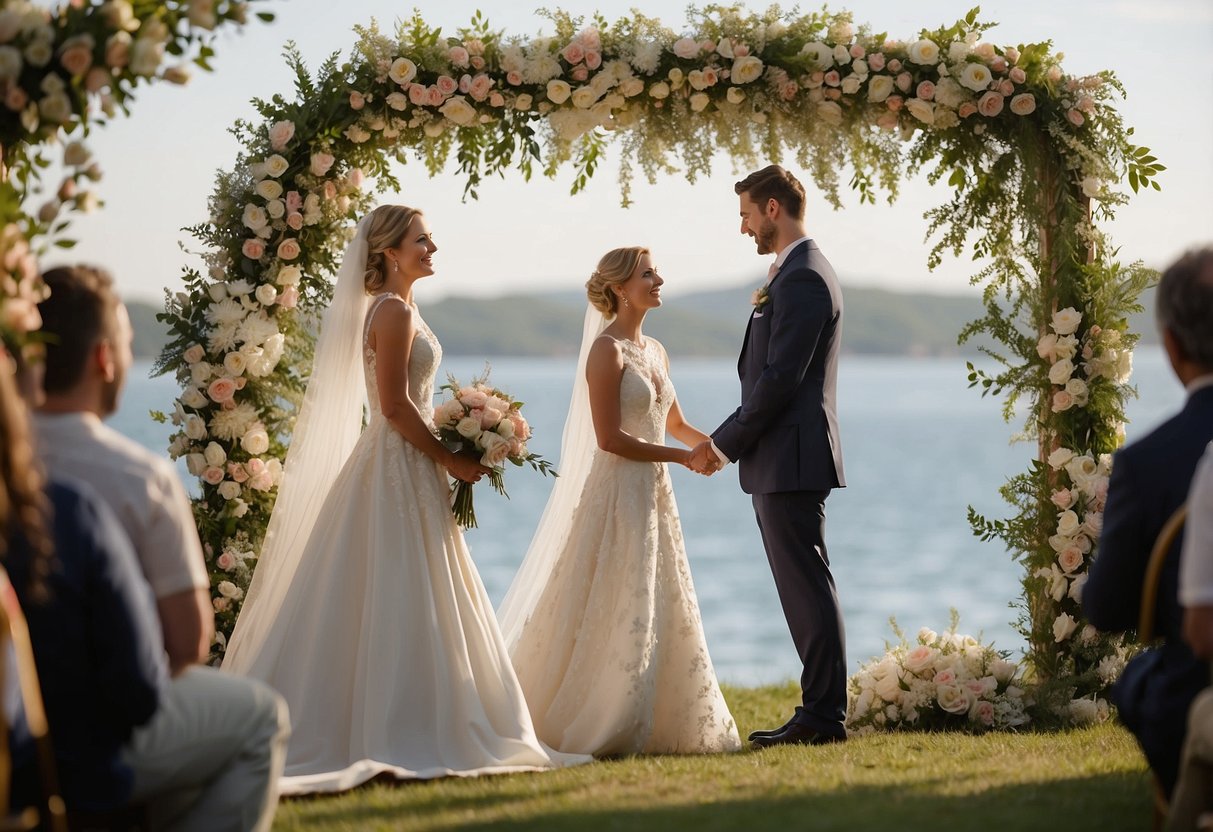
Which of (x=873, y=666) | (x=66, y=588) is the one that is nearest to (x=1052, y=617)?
(x=873, y=666)

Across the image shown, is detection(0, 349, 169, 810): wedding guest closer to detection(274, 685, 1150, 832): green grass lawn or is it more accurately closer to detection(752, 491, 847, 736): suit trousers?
detection(274, 685, 1150, 832): green grass lawn

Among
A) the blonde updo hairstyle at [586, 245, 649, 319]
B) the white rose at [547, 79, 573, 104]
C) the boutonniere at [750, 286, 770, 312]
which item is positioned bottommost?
the boutonniere at [750, 286, 770, 312]

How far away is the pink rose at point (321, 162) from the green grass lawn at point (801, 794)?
3.01 meters

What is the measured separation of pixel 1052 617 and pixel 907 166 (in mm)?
2414

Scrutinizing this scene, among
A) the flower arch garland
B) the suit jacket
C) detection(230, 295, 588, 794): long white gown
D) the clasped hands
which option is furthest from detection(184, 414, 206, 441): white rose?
the suit jacket

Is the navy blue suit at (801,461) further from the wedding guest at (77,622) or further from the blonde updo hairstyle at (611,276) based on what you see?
the wedding guest at (77,622)

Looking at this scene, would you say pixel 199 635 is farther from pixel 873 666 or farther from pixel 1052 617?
pixel 1052 617

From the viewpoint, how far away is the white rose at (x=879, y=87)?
6.66 metres

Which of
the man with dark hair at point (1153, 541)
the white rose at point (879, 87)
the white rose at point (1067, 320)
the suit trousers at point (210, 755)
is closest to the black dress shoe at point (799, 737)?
→ the white rose at point (1067, 320)

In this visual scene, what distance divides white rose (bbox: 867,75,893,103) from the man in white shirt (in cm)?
412

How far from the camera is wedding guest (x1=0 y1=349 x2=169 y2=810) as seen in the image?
10.5 feet

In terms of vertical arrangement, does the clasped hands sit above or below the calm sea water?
above

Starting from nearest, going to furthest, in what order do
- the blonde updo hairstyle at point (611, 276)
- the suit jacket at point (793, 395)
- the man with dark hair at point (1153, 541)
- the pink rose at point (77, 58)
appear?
1. the man with dark hair at point (1153, 541)
2. the pink rose at point (77, 58)
3. the suit jacket at point (793, 395)
4. the blonde updo hairstyle at point (611, 276)

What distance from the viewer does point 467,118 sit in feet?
22.1
